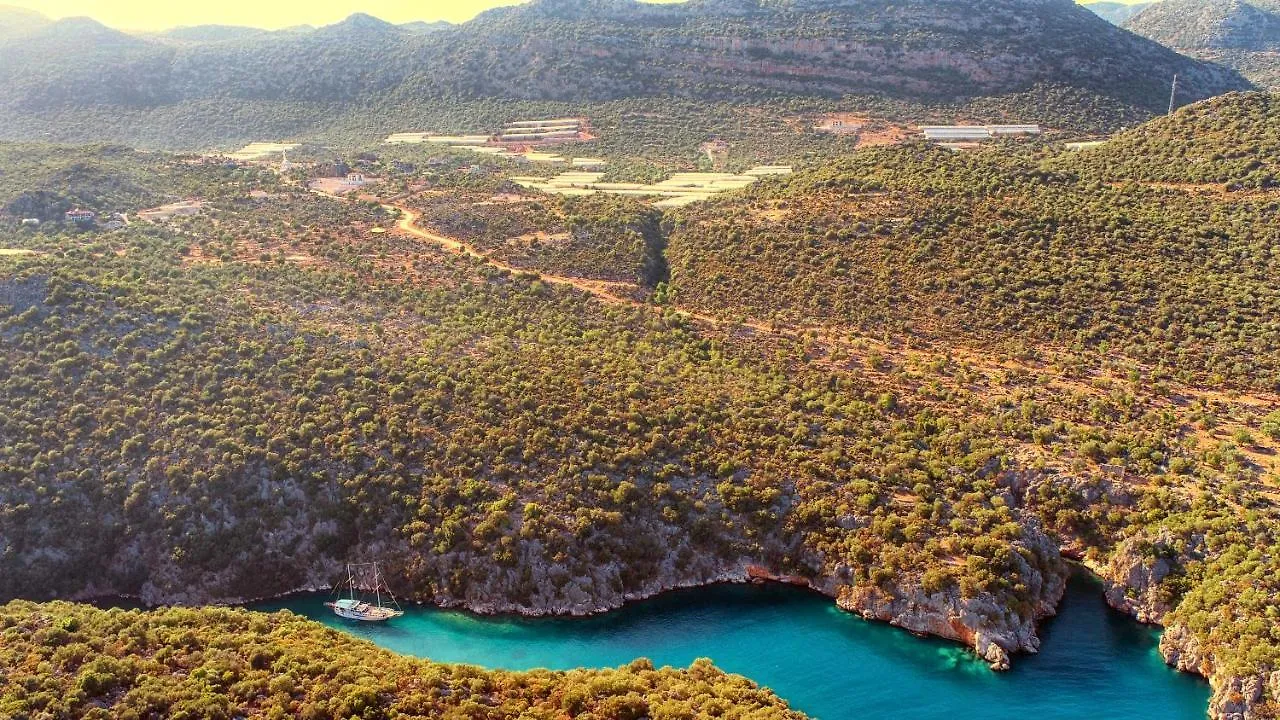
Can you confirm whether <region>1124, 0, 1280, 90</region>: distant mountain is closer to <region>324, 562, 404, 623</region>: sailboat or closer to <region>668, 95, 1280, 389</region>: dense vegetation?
<region>668, 95, 1280, 389</region>: dense vegetation

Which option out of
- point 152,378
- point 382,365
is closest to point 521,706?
point 382,365

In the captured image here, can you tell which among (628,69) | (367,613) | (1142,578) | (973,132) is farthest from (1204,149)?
(628,69)

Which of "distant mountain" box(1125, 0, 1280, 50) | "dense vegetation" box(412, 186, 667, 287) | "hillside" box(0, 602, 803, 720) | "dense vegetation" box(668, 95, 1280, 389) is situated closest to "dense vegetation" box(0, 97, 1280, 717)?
"dense vegetation" box(668, 95, 1280, 389)

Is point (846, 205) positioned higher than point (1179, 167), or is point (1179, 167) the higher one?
point (1179, 167)

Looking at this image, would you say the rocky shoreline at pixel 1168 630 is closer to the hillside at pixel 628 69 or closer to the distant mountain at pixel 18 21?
the hillside at pixel 628 69

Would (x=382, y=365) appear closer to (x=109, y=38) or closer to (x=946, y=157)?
(x=946, y=157)

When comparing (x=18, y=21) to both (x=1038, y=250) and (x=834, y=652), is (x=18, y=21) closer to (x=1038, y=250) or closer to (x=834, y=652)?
(x=1038, y=250)

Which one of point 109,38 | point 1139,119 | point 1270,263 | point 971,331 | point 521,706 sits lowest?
point 521,706
